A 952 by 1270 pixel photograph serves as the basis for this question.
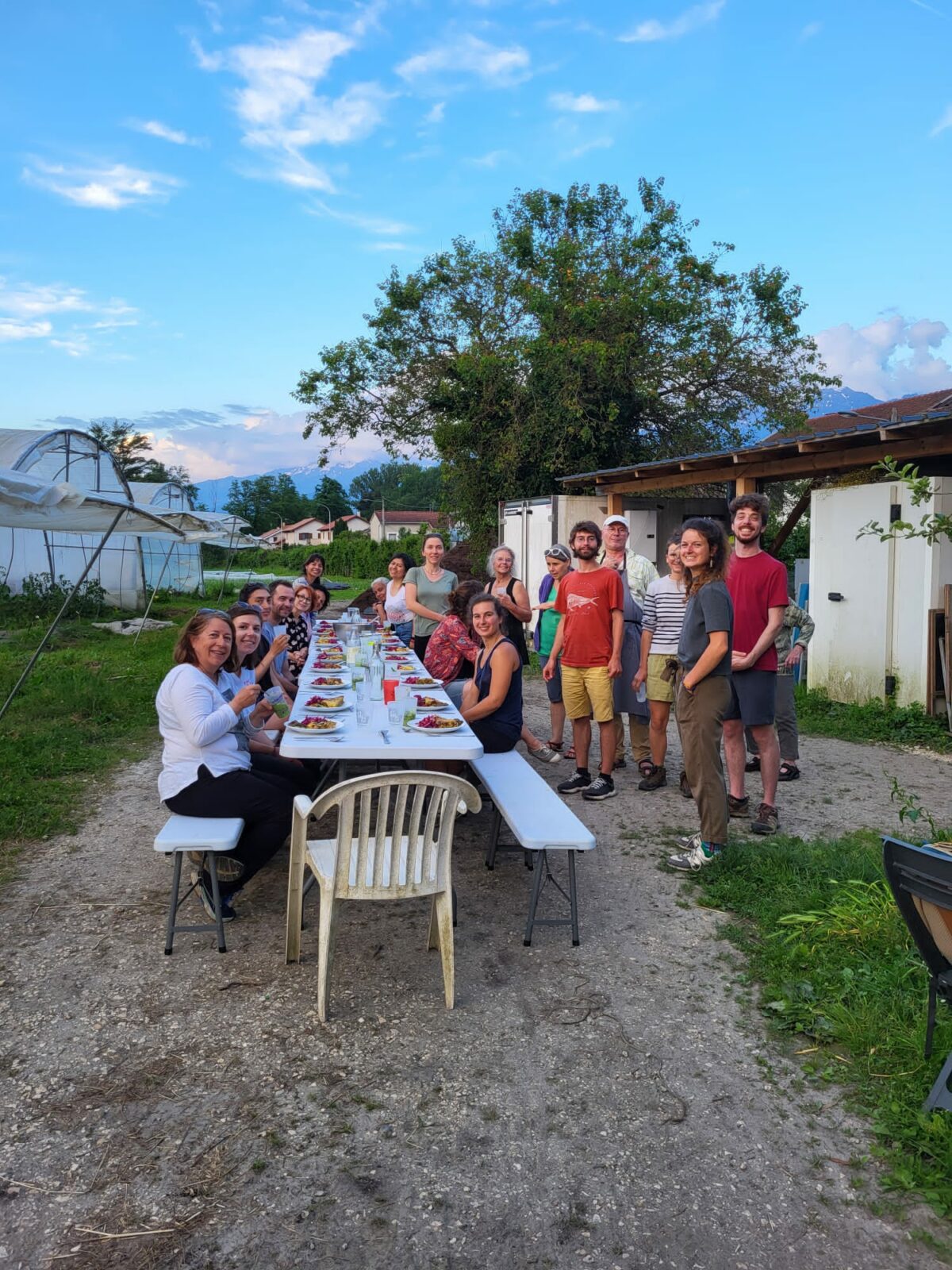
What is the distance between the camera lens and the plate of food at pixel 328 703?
15.3ft

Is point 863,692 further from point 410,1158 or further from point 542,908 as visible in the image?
point 410,1158

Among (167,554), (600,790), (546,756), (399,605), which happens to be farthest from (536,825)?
(167,554)

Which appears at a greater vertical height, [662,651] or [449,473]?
[449,473]

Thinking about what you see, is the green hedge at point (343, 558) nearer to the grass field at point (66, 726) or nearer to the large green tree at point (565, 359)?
the large green tree at point (565, 359)

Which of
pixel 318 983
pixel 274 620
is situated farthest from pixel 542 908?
pixel 274 620

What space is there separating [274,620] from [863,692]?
575 cm

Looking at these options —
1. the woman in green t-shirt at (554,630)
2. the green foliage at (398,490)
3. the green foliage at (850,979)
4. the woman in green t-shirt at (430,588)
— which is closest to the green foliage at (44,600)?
the woman in green t-shirt at (430,588)

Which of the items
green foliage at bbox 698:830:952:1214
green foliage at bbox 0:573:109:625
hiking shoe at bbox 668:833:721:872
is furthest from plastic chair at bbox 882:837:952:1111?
green foliage at bbox 0:573:109:625

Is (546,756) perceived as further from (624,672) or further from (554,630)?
(554,630)

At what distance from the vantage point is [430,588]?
7586mm

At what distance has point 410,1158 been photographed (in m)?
2.49

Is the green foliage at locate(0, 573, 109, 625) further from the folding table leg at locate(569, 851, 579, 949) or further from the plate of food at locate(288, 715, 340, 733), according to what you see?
the folding table leg at locate(569, 851, 579, 949)

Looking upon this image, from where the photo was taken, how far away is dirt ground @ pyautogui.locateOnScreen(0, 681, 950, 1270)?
2.21 meters

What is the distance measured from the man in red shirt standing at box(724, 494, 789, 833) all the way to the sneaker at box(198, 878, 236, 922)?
2.95m
